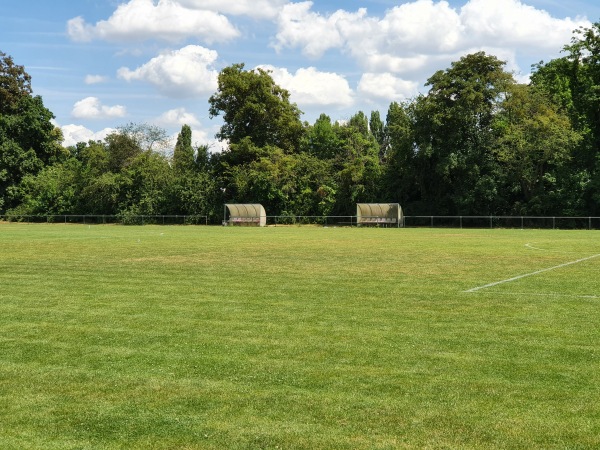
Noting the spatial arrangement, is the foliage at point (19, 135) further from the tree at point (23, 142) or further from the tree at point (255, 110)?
the tree at point (255, 110)

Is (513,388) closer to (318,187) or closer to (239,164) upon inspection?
(318,187)

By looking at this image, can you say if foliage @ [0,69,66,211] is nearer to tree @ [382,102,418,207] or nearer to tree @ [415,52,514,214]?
tree @ [382,102,418,207]

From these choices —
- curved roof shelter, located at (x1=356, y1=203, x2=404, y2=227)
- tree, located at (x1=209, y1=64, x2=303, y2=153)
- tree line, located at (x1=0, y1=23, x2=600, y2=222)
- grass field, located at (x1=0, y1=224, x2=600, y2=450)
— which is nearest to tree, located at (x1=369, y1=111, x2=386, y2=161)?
tree line, located at (x1=0, y1=23, x2=600, y2=222)

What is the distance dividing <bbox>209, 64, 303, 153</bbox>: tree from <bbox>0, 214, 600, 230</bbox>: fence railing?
11.3 meters

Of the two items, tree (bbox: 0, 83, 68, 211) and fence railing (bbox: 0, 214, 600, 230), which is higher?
tree (bbox: 0, 83, 68, 211)

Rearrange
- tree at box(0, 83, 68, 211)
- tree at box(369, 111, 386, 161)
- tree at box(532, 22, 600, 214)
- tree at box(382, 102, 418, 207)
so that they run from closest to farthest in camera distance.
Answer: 1. tree at box(532, 22, 600, 214)
2. tree at box(382, 102, 418, 207)
3. tree at box(0, 83, 68, 211)
4. tree at box(369, 111, 386, 161)

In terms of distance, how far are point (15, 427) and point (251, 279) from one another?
10953 mm

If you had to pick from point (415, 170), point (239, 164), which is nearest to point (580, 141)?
point (415, 170)

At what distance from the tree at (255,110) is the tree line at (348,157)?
0.46ft

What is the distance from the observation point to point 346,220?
6950 cm

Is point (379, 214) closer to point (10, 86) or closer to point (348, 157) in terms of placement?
point (348, 157)

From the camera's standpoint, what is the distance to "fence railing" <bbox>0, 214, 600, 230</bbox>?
5688 cm

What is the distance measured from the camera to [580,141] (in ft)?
193

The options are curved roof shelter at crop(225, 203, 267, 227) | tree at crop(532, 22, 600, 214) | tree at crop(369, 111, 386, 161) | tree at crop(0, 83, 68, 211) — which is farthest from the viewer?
tree at crop(369, 111, 386, 161)
